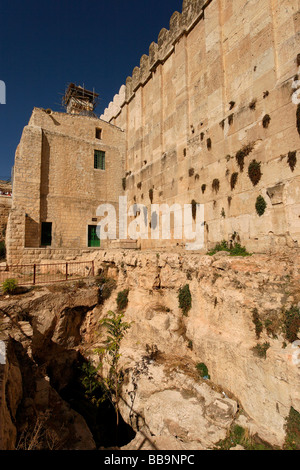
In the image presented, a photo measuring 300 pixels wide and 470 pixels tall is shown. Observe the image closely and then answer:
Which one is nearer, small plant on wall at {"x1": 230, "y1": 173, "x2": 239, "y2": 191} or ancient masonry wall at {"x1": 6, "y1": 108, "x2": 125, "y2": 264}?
small plant on wall at {"x1": 230, "y1": 173, "x2": 239, "y2": 191}

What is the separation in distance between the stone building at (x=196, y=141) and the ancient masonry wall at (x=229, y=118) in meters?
0.04

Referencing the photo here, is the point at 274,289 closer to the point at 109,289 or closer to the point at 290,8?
the point at 109,289

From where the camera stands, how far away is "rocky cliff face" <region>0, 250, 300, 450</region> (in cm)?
552

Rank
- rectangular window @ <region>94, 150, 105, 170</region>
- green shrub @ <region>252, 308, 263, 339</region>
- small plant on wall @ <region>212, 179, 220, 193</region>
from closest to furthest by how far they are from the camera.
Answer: green shrub @ <region>252, 308, 263, 339</region>
small plant on wall @ <region>212, 179, 220, 193</region>
rectangular window @ <region>94, 150, 105, 170</region>

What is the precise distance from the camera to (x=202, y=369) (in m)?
7.31

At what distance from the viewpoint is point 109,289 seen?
38.3 ft

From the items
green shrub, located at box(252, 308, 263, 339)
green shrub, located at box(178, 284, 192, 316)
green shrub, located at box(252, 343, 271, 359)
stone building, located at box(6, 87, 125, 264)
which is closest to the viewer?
green shrub, located at box(252, 343, 271, 359)

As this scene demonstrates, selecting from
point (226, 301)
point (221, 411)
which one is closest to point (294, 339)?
point (226, 301)

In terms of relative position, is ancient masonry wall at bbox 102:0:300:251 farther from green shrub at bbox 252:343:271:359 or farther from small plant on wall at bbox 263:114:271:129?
green shrub at bbox 252:343:271:359

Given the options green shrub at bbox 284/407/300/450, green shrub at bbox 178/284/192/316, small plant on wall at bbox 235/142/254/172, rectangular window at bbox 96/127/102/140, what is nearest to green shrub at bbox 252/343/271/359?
green shrub at bbox 284/407/300/450

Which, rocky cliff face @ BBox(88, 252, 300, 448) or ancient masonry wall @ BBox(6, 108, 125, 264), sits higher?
ancient masonry wall @ BBox(6, 108, 125, 264)

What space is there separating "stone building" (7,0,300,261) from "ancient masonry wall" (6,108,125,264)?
8cm
